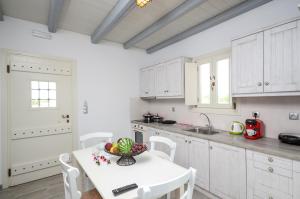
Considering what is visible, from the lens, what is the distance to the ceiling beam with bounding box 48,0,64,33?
203cm

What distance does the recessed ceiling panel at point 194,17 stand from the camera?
2225 millimetres

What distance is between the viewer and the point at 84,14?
8.19 ft

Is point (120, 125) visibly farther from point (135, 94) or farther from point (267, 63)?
point (267, 63)

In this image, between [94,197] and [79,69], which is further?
[79,69]

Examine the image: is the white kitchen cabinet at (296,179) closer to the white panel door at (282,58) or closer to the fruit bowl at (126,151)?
the white panel door at (282,58)

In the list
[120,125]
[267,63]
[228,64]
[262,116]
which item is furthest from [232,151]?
[120,125]

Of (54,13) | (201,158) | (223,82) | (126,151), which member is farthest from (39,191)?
(223,82)

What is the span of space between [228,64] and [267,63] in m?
0.73

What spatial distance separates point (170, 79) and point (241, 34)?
4.59 ft

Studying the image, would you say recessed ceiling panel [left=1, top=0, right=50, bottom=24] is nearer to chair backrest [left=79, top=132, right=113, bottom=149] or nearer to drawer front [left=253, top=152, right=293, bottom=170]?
chair backrest [left=79, top=132, right=113, bottom=149]

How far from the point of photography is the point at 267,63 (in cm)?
181

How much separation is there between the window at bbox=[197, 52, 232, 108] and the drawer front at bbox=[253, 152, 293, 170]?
0.95 metres

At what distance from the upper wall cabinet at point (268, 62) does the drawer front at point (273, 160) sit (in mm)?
686

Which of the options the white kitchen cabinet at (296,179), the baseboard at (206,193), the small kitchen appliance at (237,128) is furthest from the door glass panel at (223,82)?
the baseboard at (206,193)
